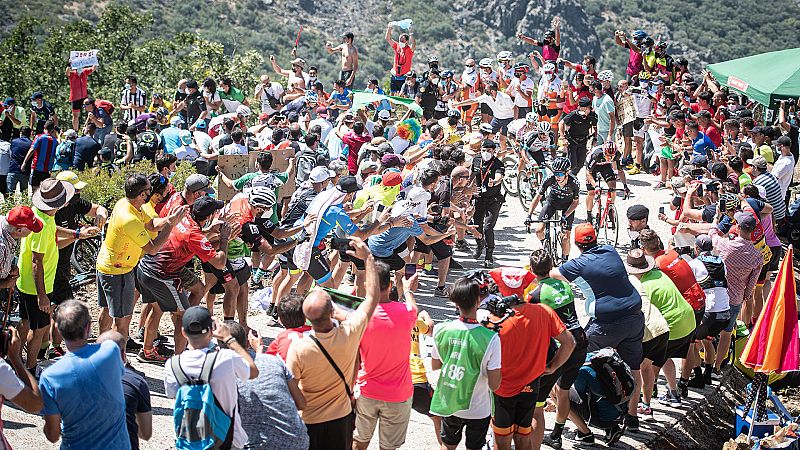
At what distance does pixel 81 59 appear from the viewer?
18.4m

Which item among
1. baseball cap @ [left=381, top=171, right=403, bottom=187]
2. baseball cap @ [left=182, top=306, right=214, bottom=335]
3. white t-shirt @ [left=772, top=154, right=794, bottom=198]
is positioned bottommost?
white t-shirt @ [left=772, top=154, right=794, bottom=198]

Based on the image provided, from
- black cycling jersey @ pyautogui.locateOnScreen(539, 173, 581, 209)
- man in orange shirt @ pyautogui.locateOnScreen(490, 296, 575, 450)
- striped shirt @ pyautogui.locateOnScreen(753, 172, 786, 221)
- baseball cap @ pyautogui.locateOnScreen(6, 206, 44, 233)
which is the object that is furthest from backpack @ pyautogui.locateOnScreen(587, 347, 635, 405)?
striped shirt @ pyautogui.locateOnScreen(753, 172, 786, 221)

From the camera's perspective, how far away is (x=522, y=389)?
6941mm

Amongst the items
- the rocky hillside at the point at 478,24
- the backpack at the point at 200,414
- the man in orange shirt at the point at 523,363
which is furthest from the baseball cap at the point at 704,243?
the rocky hillside at the point at 478,24

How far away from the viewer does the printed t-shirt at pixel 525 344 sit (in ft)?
22.4

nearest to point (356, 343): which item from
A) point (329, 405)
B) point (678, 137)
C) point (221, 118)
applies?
point (329, 405)

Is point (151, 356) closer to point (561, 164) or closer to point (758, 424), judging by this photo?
point (758, 424)

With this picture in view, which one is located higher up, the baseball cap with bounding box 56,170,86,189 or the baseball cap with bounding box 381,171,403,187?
the baseball cap with bounding box 56,170,86,189

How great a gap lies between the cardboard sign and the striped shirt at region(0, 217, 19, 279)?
37.1ft

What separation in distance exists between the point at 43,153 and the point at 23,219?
652 cm

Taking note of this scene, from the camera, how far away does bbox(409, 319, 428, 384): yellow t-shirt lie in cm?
748

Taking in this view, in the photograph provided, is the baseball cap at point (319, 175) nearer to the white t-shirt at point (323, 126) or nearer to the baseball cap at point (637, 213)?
the baseball cap at point (637, 213)

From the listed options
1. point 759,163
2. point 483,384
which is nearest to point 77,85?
point 759,163

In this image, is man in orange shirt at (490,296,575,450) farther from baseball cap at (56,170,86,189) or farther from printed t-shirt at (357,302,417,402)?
baseball cap at (56,170,86,189)
